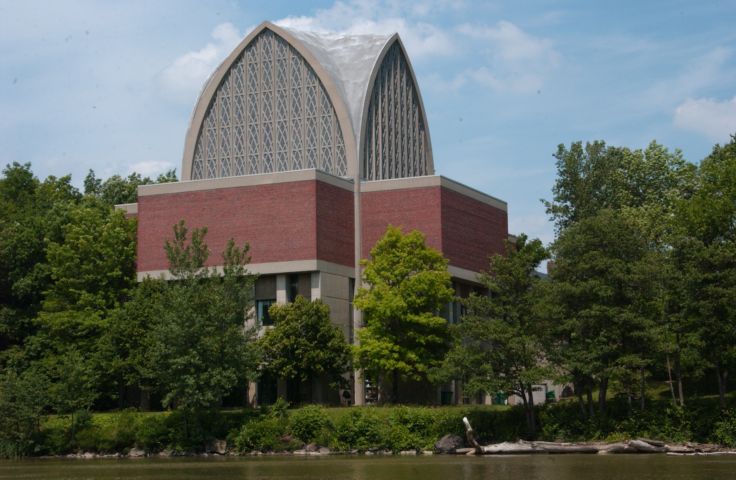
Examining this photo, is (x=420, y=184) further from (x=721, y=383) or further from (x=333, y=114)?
(x=721, y=383)

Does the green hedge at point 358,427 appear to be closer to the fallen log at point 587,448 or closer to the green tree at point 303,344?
the fallen log at point 587,448

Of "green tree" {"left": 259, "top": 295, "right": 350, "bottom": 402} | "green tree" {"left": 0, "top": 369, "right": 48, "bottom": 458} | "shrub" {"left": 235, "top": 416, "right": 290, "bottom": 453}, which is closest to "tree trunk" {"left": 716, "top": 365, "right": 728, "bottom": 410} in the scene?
"shrub" {"left": 235, "top": 416, "right": 290, "bottom": 453}

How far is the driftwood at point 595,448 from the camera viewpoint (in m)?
53.9

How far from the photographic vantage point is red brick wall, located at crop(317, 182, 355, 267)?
75750 millimetres

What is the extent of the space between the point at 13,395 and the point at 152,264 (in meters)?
16.5

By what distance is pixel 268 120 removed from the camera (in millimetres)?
89250

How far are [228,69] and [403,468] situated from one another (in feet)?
169

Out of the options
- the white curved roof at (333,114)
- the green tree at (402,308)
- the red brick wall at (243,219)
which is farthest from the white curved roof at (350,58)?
the green tree at (402,308)

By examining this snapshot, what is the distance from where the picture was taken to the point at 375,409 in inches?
2472

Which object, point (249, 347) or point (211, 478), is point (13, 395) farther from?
point (211, 478)

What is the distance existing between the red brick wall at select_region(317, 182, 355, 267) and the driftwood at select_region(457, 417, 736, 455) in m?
22.3

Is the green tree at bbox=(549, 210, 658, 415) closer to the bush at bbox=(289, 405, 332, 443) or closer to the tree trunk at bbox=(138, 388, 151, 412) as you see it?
the bush at bbox=(289, 405, 332, 443)

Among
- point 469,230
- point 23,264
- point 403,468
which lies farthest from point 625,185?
point 403,468

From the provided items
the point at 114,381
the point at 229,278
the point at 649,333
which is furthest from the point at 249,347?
the point at 649,333
